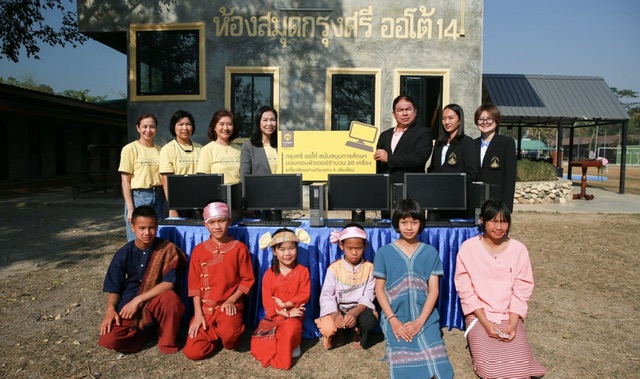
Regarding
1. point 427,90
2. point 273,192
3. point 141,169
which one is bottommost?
point 273,192

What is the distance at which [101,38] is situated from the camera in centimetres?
1062

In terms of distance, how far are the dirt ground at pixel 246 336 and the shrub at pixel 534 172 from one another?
568cm

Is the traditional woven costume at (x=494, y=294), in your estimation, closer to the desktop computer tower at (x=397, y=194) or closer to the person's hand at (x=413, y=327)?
the person's hand at (x=413, y=327)

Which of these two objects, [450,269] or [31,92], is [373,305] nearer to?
[450,269]

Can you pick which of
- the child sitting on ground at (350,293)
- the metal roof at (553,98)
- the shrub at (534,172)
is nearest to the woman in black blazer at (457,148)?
A: the child sitting on ground at (350,293)

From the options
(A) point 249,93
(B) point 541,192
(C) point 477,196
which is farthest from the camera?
(B) point 541,192

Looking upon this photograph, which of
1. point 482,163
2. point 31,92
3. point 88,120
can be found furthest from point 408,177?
point 88,120

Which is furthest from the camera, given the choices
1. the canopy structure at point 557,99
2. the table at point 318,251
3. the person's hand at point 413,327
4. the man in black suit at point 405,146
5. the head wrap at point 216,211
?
the canopy structure at point 557,99

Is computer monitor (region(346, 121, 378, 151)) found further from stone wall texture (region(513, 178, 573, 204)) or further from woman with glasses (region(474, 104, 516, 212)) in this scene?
stone wall texture (region(513, 178, 573, 204))

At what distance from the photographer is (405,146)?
425 centimetres

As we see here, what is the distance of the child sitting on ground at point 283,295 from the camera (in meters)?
3.45

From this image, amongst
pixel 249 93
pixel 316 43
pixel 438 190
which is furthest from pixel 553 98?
pixel 438 190

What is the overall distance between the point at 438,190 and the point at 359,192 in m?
0.69

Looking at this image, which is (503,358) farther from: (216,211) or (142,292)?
(142,292)
